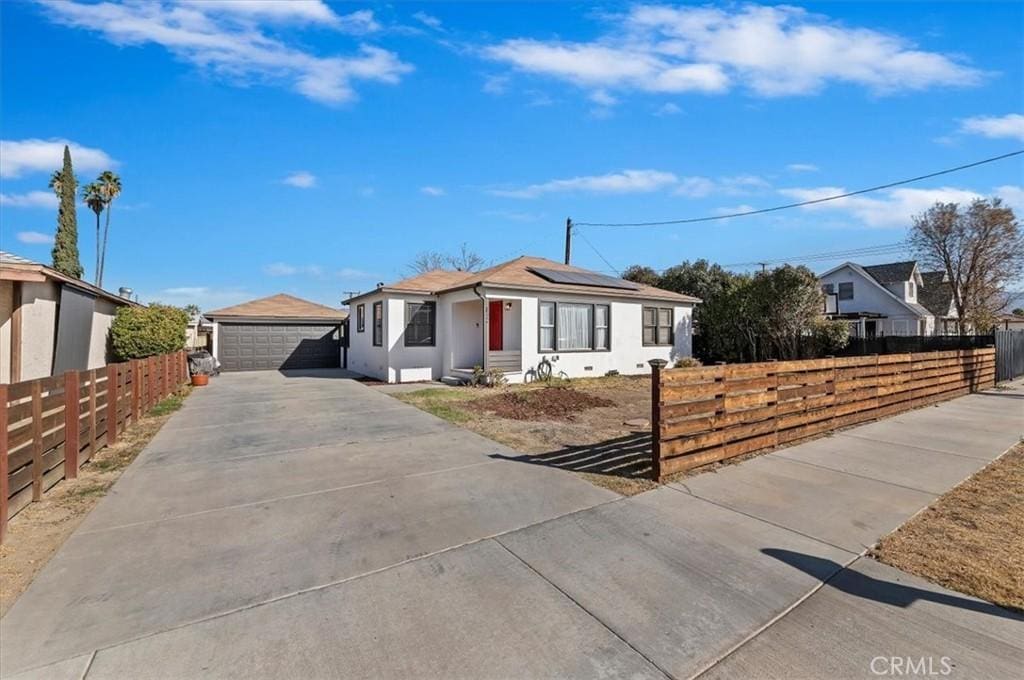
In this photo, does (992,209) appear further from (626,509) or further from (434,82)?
(626,509)

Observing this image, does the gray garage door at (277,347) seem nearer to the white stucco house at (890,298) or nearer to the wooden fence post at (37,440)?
the wooden fence post at (37,440)

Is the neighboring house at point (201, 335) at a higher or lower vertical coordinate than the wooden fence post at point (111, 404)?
higher

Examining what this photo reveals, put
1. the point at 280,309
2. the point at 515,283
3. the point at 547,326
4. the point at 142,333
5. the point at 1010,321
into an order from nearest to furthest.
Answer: the point at 142,333, the point at 515,283, the point at 547,326, the point at 280,309, the point at 1010,321

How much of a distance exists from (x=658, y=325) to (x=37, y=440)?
16.6m

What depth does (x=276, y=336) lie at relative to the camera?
2020 centimetres

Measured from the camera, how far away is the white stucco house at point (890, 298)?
95.0 ft

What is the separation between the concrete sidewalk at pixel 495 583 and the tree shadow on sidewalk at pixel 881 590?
0.05 ft

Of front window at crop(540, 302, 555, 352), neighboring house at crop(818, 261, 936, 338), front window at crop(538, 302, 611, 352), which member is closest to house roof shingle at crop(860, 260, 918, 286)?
neighboring house at crop(818, 261, 936, 338)

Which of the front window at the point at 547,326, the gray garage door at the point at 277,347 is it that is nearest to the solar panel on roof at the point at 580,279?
the front window at the point at 547,326

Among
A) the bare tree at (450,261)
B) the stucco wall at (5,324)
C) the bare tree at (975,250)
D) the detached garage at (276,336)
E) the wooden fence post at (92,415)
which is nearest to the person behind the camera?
the wooden fence post at (92,415)

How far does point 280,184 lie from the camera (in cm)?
1755

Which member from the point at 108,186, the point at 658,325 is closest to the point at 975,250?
the point at 658,325

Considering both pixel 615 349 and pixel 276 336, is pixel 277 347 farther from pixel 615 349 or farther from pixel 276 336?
pixel 615 349

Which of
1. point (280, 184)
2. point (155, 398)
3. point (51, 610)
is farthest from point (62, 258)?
point (51, 610)
